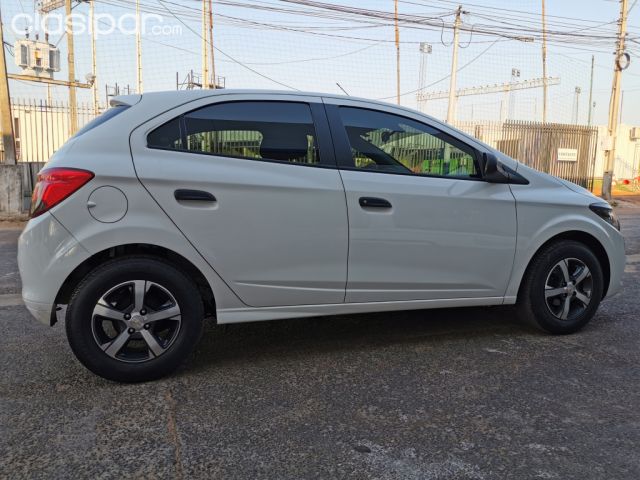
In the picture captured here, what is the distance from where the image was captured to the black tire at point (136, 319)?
10.1 feet

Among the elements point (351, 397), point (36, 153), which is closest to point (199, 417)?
point (351, 397)

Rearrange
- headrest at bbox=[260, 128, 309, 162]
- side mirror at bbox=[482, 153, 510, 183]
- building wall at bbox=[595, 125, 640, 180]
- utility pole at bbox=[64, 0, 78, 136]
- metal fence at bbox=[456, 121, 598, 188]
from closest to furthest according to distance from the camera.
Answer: headrest at bbox=[260, 128, 309, 162] < side mirror at bbox=[482, 153, 510, 183] < utility pole at bbox=[64, 0, 78, 136] < metal fence at bbox=[456, 121, 598, 188] < building wall at bbox=[595, 125, 640, 180]

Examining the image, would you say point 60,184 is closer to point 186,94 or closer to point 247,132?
point 186,94

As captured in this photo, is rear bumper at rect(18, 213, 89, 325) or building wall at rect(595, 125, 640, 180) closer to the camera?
rear bumper at rect(18, 213, 89, 325)

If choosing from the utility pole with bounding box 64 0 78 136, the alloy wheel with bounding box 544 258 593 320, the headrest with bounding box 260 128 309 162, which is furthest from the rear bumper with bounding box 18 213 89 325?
the utility pole with bounding box 64 0 78 136

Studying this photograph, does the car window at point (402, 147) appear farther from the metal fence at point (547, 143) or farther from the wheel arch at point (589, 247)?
the metal fence at point (547, 143)

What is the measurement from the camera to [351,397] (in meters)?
3.08

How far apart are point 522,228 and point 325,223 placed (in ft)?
4.78

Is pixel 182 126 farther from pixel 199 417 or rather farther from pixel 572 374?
pixel 572 374

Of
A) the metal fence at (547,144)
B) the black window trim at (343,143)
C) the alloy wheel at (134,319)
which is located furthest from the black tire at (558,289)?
the metal fence at (547,144)

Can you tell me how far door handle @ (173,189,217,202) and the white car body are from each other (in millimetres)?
27

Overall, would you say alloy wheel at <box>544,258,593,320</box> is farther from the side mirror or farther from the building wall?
the building wall

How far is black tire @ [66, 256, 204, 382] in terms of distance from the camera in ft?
10.1

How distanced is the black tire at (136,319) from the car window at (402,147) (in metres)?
1.34
